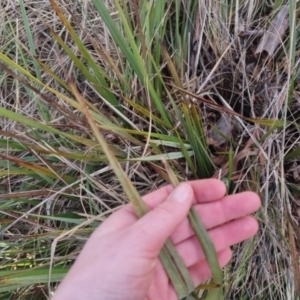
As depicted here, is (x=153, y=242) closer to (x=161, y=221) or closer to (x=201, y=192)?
(x=161, y=221)

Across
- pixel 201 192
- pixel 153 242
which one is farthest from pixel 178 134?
pixel 153 242

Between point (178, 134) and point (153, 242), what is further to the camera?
point (178, 134)

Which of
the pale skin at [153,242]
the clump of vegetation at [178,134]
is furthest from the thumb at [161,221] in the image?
the clump of vegetation at [178,134]

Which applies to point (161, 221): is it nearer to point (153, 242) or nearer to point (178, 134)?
point (153, 242)

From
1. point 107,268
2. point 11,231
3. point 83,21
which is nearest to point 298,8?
point 83,21

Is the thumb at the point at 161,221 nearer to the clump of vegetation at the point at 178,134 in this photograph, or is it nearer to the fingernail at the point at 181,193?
the fingernail at the point at 181,193

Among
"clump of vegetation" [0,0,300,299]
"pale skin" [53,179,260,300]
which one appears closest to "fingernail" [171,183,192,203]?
"pale skin" [53,179,260,300]

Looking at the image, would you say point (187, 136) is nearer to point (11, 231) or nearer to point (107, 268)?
point (107, 268)
